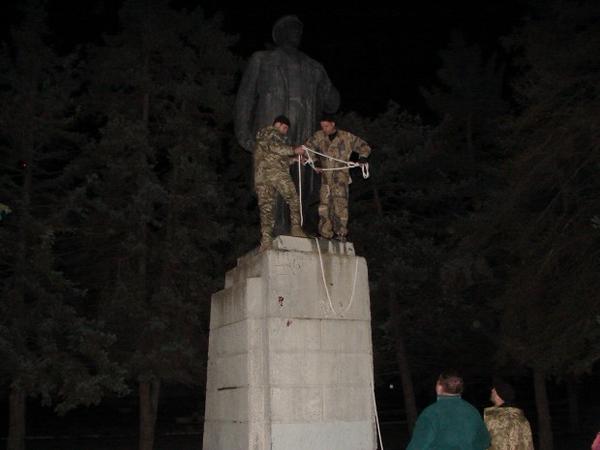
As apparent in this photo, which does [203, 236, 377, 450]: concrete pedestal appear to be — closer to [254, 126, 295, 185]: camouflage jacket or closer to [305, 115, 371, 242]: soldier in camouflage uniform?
[305, 115, 371, 242]: soldier in camouflage uniform

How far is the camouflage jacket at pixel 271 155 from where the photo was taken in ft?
26.0

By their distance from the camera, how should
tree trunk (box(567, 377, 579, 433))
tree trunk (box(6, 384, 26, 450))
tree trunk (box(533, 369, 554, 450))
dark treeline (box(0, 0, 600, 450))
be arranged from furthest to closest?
tree trunk (box(567, 377, 579, 433)) → tree trunk (box(533, 369, 554, 450)) → tree trunk (box(6, 384, 26, 450)) → dark treeline (box(0, 0, 600, 450))

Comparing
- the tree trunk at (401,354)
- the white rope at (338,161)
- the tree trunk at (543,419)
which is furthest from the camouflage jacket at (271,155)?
the tree trunk at (543,419)

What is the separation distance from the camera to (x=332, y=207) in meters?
8.42

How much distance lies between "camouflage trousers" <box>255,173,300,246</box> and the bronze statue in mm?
458

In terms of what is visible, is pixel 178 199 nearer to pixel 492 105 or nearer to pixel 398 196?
pixel 398 196

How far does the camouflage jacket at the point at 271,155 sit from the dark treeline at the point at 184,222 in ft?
31.2

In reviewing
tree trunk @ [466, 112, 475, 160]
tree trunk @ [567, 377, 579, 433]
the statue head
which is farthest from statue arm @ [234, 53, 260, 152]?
tree trunk @ [567, 377, 579, 433]

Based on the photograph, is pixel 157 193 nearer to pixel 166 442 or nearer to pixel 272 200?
pixel 166 442

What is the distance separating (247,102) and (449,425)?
516cm

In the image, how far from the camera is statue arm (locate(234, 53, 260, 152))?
28.5ft

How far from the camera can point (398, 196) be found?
24.5 meters

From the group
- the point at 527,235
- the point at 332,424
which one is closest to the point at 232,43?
the point at 527,235

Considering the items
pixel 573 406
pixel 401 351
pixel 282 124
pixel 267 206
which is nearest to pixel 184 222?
pixel 401 351
